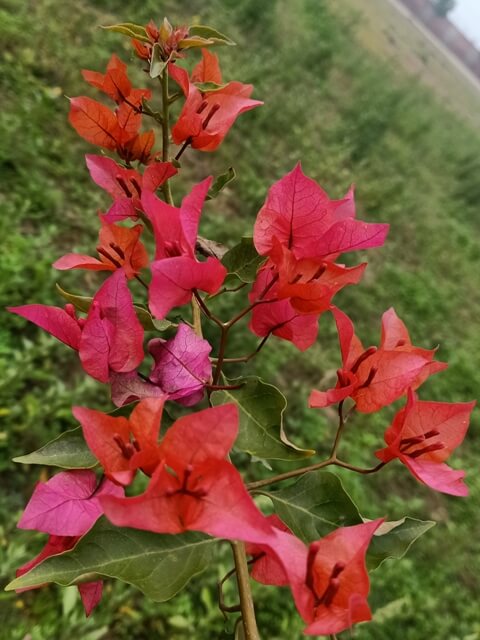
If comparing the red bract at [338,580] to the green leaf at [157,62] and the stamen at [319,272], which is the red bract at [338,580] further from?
the green leaf at [157,62]

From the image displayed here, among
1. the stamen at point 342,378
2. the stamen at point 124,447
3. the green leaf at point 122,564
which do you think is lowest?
the green leaf at point 122,564

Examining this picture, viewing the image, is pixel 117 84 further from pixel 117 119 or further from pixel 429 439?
pixel 429 439

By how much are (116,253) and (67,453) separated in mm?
162

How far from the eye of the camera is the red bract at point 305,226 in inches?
14.2

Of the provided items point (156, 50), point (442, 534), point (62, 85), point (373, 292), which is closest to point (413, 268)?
point (373, 292)

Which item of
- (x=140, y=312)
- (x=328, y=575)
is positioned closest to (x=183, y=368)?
(x=140, y=312)

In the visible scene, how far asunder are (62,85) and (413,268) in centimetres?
252

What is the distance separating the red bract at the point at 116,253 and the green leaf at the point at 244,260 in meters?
0.07

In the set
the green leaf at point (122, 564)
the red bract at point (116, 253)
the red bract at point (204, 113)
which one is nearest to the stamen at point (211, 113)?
the red bract at point (204, 113)

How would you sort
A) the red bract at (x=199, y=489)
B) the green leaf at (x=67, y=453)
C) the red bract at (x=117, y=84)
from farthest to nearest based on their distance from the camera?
the red bract at (x=117, y=84)
the green leaf at (x=67, y=453)
the red bract at (x=199, y=489)

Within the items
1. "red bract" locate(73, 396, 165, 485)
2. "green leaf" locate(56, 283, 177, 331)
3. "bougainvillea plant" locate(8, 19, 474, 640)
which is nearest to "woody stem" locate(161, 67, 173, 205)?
"bougainvillea plant" locate(8, 19, 474, 640)

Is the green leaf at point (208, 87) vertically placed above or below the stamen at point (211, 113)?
above

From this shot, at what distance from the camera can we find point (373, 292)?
3076 millimetres

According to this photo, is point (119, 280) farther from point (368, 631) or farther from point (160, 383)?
point (368, 631)
